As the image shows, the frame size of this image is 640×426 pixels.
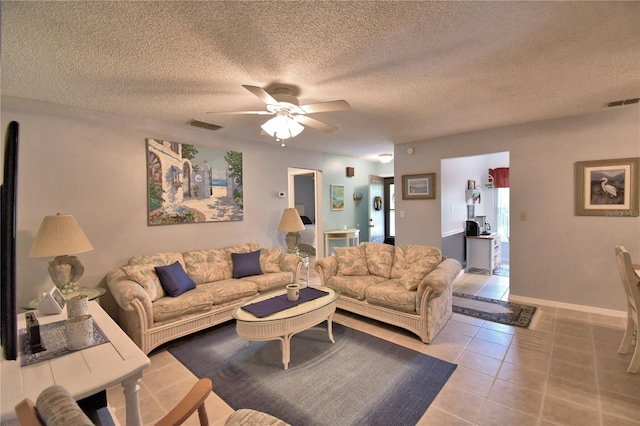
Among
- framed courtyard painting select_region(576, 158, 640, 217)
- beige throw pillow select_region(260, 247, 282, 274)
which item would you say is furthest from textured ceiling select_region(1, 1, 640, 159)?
beige throw pillow select_region(260, 247, 282, 274)

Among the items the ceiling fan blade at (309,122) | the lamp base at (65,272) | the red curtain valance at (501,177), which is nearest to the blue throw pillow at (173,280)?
the lamp base at (65,272)

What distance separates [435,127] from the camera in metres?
4.00

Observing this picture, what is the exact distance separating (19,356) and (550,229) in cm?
506

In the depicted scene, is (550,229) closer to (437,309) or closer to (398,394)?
(437,309)

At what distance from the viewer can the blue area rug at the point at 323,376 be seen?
191 centimetres

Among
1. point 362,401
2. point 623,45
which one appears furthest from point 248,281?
point 623,45

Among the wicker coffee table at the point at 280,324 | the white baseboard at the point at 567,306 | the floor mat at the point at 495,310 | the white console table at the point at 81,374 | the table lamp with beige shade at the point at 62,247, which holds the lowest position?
the floor mat at the point at 495,310

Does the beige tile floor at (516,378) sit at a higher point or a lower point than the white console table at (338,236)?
lower

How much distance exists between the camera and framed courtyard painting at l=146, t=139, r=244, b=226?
3508 mm

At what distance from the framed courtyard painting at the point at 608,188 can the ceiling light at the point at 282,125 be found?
143 inches

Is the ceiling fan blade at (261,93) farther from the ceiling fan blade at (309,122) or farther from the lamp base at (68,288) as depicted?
the lamp base at (68,288)

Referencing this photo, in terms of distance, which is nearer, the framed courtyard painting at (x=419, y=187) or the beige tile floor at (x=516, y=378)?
the beige tile floor at (x=516, y=378)

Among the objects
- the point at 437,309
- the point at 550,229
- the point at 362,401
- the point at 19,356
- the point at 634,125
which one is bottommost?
the point at 362,401

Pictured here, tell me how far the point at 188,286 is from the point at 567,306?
470 cm
